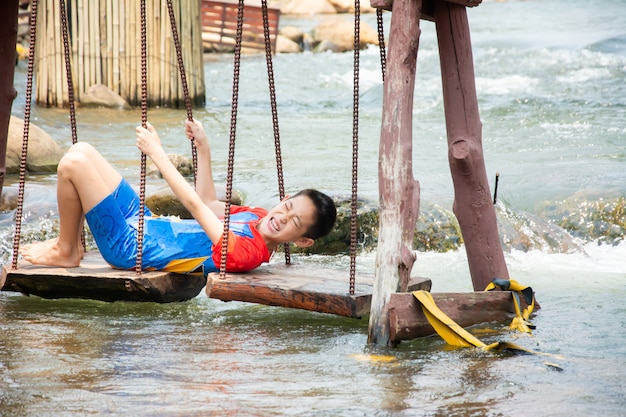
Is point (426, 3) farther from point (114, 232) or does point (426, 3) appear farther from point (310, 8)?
point (310, 8)

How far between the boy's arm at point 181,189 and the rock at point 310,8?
→ 26.0 meters

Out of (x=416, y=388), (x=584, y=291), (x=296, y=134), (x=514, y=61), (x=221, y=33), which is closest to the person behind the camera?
(x=416, y=388)

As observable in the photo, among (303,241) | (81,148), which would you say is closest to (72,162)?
(81,148)

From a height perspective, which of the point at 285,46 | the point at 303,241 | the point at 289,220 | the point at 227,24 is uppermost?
the point at 227,24

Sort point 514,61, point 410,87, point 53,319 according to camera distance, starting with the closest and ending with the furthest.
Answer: point 410,87 < point 53,319 < point 514,61

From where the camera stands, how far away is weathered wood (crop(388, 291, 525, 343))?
4293 mm

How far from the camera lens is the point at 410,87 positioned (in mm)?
4426

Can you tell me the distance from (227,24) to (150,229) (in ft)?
55.7

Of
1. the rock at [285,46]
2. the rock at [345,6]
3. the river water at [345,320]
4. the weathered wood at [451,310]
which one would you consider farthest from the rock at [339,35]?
the weathered wood at [451,310]

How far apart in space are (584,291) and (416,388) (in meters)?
2.50

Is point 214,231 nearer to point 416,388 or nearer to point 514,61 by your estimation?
point 416,388

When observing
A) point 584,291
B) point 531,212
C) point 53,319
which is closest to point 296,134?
point 531,212

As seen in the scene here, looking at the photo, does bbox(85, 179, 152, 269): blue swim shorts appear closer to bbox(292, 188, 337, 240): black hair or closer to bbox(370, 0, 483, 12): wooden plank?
bbox(292, 188, 337, 240): black hair

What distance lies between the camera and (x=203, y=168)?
522 cm
